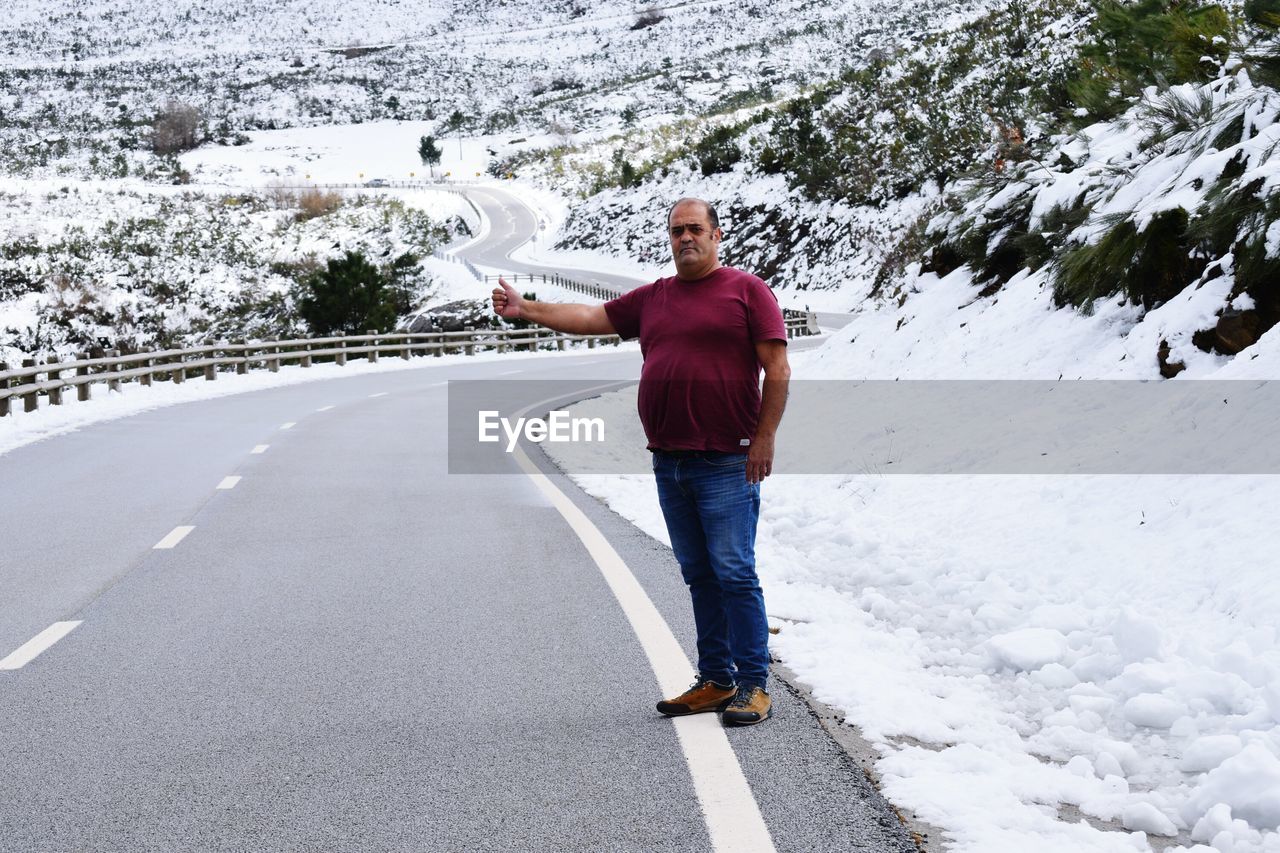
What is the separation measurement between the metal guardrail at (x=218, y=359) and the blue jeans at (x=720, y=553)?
78.7 inches

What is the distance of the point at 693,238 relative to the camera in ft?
16.0

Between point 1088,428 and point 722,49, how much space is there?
19391 cm

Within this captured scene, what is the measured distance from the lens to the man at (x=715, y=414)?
4.86 meters

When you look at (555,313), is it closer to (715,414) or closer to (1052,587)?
(715,414)

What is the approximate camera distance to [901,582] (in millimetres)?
7344

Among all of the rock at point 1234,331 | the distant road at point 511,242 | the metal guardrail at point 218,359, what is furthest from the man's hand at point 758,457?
the distant road at point 511,242

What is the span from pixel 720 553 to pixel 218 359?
3012cm

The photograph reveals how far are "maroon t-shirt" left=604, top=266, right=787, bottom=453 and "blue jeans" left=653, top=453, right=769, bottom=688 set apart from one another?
0.10m

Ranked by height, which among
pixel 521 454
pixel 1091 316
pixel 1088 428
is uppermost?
pixel 1091 316

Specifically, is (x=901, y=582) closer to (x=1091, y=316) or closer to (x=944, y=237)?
(x=1091, y=316)

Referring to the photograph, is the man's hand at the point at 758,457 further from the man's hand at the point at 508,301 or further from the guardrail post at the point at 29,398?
the guardrail post at the point at 29,398

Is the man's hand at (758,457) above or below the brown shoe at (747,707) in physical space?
above

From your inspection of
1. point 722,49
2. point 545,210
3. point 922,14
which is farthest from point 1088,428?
point 722,49

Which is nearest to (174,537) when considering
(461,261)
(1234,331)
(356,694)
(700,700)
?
(356,694)
